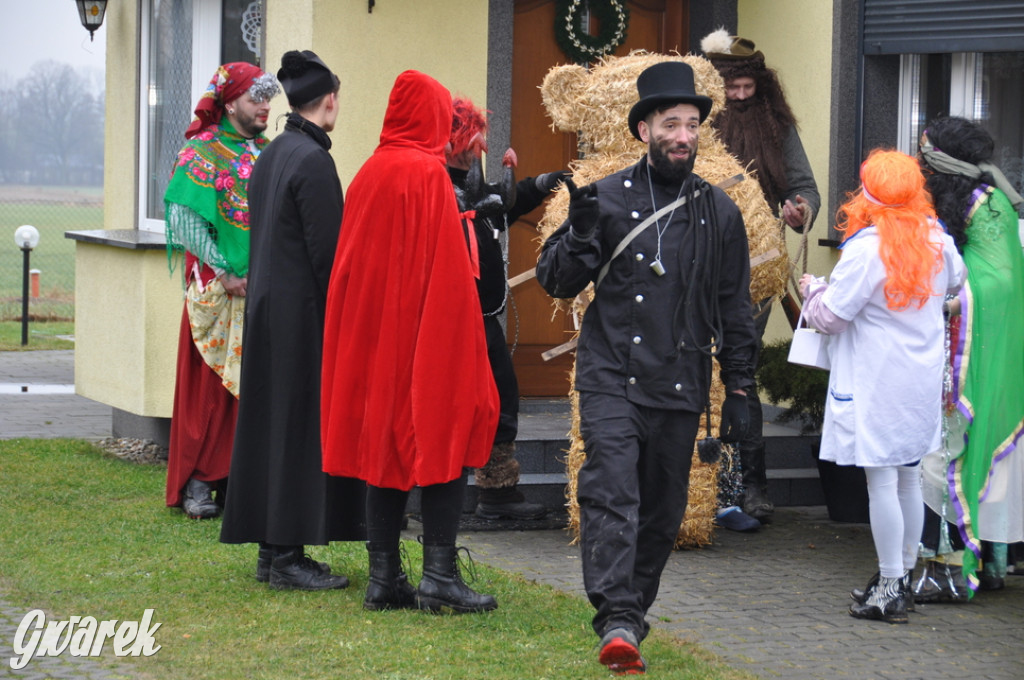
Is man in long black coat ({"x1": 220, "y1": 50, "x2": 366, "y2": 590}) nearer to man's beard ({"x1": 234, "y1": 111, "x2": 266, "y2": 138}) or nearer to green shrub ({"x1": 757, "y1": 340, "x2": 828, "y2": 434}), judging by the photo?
man's beard ({"x1": 234, "y1": 111, "x2": 266, "y2": 138})

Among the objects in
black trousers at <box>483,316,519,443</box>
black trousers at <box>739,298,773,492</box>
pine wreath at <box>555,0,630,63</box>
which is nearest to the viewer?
black trousers at <box>483,316,519,443</box>

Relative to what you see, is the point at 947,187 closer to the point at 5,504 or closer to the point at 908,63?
the point at 908,63

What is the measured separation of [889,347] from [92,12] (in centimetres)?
694

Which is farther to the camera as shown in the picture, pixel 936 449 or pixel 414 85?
pixel 936 449

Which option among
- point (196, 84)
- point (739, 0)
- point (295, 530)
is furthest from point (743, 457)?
point (196, 84)

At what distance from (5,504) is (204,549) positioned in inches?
63.4

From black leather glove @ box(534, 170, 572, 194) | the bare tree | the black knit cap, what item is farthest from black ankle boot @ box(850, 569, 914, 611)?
the bare tree

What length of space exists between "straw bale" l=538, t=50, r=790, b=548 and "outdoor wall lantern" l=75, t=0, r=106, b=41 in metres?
4.81

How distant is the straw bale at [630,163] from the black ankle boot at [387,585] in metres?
1.45

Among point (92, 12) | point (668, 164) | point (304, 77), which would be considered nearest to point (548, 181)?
point (304, 77)

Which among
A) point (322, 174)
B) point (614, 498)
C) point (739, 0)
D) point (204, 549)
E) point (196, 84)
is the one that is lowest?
point (204, 549)

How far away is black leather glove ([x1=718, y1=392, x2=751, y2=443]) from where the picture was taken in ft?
16.9

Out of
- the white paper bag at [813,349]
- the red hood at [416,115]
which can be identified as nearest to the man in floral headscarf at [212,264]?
the red hood at [416,115]

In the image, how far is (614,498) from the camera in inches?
196
